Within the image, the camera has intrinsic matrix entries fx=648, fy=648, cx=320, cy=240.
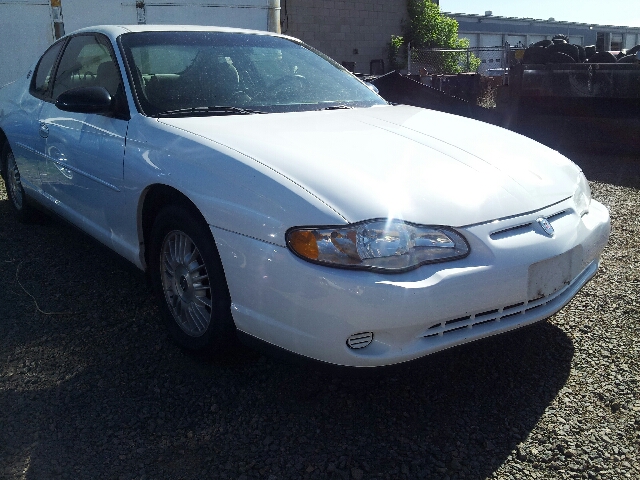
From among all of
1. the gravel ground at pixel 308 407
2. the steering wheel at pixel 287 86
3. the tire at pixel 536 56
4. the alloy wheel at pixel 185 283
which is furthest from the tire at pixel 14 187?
the tire at pixel 536 56

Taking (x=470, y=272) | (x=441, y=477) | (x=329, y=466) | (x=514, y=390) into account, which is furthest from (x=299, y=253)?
(x=514, y=390)

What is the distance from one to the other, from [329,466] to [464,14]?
121 ft

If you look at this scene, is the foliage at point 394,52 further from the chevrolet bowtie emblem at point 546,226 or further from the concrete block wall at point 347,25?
the chevrolet bowtie emblem at point 546,226

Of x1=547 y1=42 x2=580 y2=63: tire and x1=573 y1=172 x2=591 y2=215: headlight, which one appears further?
x1=547 y1=42 x2=580 y2=63: tire

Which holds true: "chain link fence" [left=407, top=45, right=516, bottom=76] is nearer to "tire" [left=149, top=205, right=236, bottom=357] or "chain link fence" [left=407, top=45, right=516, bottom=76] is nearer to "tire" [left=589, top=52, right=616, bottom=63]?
"tire" [left=589, top=52, right=616, bottom=63]

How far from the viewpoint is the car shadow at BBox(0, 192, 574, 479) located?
226 centimetres

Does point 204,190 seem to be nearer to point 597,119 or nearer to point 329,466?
point 329,466

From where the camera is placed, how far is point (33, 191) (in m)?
4.61

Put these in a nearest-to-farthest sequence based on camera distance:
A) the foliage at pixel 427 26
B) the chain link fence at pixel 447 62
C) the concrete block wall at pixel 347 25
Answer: the chain link fence at pixel 447 62 → the concrete block wall at pixel 347 25 → the foliage at pixel 427 26

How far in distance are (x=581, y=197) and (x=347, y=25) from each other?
20287mm

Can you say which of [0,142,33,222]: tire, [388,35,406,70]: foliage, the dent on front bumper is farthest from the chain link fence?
the dent on front bumper

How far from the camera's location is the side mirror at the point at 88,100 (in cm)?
319

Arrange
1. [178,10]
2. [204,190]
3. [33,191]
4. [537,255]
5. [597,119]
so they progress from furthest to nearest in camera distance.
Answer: [178,10]
[597,119]
[33,191]
[204,190]
[537,255]

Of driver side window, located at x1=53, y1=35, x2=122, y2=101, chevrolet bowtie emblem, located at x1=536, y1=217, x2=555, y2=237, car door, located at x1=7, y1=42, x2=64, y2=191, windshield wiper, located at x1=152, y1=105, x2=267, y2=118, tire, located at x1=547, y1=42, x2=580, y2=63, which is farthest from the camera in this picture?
tire, located at x1=547, y1=42, x2=580, y2=63
